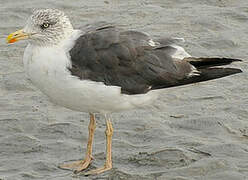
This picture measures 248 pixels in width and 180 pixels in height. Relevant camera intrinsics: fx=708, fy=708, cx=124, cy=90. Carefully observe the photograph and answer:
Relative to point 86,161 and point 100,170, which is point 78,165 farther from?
point 100,170

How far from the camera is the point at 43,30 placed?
334 inches

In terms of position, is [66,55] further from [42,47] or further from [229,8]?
[229,8]

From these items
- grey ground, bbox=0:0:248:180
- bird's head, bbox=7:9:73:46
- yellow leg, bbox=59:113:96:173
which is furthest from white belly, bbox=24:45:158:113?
grey ground, bbox=0:0:248:180

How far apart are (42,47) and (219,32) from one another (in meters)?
5.13

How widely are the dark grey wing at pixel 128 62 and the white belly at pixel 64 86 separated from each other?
97 mm

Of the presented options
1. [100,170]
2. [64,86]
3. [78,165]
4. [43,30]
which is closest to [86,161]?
[78,165]

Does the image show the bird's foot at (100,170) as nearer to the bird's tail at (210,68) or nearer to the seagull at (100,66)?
the seagull at (100,66)

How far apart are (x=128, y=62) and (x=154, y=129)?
1462mm

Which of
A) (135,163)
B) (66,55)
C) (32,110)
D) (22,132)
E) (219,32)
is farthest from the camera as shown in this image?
(219,32)

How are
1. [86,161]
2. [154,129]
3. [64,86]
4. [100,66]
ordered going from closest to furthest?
[64,86], [100,66], [86,161], [154,129]

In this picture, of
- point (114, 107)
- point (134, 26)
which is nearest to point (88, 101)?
point (114, 107)

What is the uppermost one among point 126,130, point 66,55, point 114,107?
point 66,55

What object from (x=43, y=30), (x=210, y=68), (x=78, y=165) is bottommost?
(x=78, y=165)

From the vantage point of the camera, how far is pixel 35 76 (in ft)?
27.1
